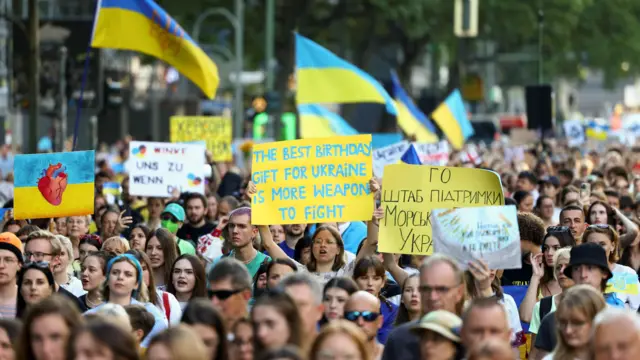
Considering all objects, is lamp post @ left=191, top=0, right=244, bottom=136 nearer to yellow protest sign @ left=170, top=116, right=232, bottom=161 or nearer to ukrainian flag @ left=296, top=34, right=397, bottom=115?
yellow protest sign @ left=170, top=116, right=232, bottom=161

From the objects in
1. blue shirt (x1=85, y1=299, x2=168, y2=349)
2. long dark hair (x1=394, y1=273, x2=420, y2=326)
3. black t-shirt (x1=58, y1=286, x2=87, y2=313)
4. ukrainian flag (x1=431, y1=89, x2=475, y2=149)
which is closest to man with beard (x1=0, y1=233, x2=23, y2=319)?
black t-shirt (x1=58, y1=286, x2=87, y2=313)

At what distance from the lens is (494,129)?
50.3m

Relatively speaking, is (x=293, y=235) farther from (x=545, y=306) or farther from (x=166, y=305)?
(x=545, y=306)

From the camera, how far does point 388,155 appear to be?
1761 centimetres

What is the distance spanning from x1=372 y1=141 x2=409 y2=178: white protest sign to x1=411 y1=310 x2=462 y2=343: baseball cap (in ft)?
31.4

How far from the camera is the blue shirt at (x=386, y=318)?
952 centimetres

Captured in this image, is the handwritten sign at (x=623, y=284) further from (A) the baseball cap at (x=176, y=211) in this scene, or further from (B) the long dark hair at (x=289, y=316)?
(A) the baseball cap at (x=176, y=211)

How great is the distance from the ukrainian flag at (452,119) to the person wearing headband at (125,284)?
1865cm

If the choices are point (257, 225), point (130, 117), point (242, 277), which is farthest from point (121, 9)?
point (130, 117)

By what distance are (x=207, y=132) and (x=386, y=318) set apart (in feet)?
44.6

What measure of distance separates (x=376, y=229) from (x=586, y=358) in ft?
13.6

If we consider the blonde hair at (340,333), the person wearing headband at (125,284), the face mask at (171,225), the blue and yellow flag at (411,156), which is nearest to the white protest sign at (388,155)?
the blue and yellow flag at (411,156)

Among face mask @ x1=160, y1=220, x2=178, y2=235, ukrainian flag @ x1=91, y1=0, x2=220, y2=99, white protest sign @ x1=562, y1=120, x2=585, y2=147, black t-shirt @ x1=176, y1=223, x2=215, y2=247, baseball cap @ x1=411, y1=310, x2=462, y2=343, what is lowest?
baseball cap @ x1=411, y1=310, x2=462, y2=343

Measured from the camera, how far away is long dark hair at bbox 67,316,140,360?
6.40 m
